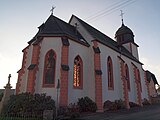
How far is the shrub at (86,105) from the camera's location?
14.9 meters

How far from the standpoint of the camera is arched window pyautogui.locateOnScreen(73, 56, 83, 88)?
15895mm

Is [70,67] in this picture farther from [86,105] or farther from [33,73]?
[86,105]

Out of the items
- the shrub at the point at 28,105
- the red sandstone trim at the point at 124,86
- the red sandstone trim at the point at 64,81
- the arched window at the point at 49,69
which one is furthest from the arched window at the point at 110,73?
the shrub at the point at 28,105

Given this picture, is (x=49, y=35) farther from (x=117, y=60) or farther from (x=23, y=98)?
(x=117, y=60)

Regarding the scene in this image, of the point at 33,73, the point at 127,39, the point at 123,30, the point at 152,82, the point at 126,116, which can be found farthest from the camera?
the point at 152,82

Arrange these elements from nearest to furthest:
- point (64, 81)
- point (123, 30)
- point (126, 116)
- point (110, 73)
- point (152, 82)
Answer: point (126, 116) < point (64, 81) < point (110, 73) < point (123, 30) < point (152, 82)

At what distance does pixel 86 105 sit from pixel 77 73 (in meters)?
3.29

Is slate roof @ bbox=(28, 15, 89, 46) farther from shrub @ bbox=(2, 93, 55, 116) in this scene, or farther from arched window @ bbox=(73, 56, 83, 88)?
shrub @ bbox=(2, 93, 55, 116)

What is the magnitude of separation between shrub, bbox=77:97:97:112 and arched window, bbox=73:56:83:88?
59.6 inches

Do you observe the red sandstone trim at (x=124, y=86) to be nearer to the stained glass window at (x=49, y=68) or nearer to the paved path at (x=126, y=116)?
the paved path at (x=126, y=116)

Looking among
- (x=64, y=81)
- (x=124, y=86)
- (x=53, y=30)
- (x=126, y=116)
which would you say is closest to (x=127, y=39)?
(x=124, y=86)

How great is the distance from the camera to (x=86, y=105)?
15.0m

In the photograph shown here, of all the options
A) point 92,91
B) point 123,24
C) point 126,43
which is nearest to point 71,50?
point 92,91

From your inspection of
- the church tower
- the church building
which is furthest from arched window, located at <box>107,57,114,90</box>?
the church tower
